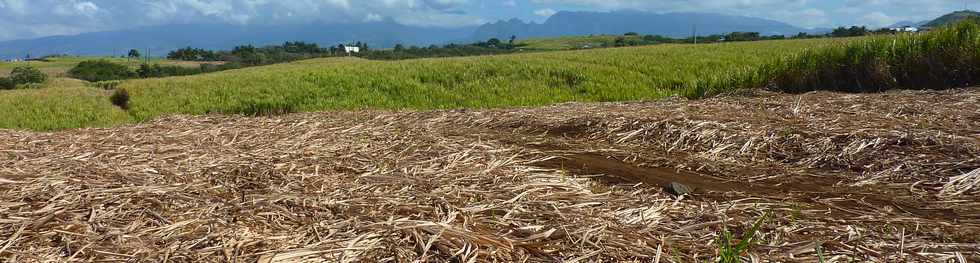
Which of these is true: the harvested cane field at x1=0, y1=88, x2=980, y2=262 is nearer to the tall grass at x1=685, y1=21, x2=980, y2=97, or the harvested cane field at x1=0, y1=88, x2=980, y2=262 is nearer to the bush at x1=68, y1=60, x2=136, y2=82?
the tall grass at x1=685, y1=21, x2=980, y2=97

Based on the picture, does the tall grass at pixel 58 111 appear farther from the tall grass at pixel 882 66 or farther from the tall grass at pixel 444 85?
the tall grass at pixel 882 66

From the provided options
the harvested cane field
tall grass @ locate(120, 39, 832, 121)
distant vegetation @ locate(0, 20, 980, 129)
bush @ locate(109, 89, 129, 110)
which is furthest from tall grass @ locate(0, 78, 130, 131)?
the harvested cane field

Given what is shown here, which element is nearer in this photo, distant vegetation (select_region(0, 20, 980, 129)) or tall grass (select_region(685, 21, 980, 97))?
tall grass (select_region(685, 21, 980, 97))

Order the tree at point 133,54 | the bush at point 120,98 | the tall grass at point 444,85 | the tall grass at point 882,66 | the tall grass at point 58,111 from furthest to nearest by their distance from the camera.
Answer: the tree at point 133,54, the bush at point 120,98, the tall grass at point 444,85, the tall grass at point 58,111, the tall grass at point 882,66

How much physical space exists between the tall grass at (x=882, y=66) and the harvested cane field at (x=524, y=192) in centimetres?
363

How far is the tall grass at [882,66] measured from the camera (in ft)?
31.8

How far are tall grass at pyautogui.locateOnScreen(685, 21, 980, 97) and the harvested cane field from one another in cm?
363

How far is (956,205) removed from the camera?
3555 mm

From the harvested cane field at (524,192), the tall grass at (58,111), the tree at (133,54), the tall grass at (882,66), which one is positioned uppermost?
the tree at (133,54)

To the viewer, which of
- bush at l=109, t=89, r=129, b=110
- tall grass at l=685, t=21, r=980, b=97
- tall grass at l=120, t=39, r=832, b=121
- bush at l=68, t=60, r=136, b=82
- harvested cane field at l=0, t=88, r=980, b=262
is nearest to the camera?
harvested cane field at l=0, t=88, r=980, b=262

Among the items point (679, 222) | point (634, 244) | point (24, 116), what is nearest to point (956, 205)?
point (679, 222)

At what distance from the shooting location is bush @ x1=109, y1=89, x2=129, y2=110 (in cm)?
2053

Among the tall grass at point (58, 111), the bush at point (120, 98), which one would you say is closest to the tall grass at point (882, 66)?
the tall grass at point (58, 111)

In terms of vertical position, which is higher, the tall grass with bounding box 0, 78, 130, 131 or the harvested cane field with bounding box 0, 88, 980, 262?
the harvested cane field with bounding box 0, 88, 980, 262
